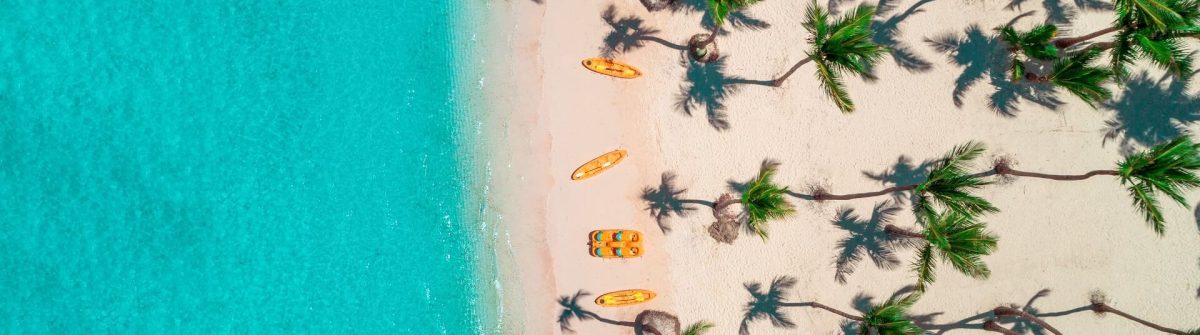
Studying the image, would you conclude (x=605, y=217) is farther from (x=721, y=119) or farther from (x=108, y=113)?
(x=108, y=113)

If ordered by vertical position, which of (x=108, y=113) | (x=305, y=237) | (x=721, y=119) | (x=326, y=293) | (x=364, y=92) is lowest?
(x=326, y=293)

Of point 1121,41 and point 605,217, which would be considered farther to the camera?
point 605,217

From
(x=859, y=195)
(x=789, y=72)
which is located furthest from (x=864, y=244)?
(x=789, y=72)

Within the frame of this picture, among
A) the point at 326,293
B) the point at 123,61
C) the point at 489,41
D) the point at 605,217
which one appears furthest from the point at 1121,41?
the point at 123,61

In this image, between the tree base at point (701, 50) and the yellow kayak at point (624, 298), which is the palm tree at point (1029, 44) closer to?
the tree base at point (701, 50)

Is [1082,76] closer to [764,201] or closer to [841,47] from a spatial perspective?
[841,47]

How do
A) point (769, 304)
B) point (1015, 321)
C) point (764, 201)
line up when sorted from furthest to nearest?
1. point (1015, 321)
2. point (769, 304)
3. point (764, 201)
